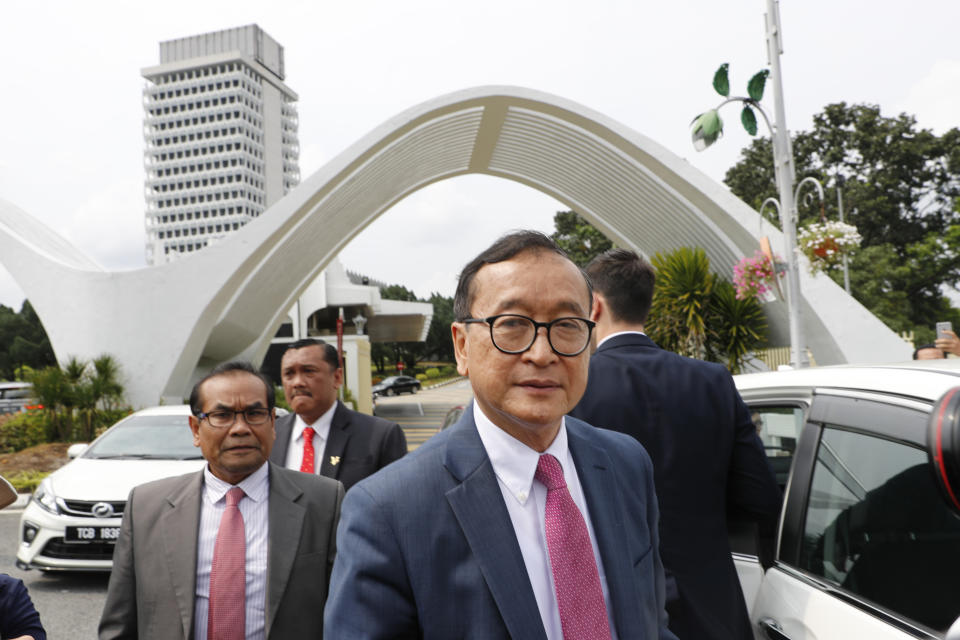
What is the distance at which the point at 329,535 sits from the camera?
2584mm

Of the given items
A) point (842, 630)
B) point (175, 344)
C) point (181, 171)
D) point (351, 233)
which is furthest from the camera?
point (181, 171)

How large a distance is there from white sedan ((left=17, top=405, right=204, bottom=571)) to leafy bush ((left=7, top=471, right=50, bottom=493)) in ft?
17.5

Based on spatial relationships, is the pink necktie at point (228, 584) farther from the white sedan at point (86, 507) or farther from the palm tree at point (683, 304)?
the palm tree at point (683, 304)

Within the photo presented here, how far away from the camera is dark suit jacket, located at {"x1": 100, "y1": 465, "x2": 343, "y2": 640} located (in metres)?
2.34

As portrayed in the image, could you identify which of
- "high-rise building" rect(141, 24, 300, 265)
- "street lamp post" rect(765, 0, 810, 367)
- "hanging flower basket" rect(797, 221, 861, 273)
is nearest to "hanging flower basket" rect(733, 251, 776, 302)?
"street lamp post" rect(765, 0, 810, 367)

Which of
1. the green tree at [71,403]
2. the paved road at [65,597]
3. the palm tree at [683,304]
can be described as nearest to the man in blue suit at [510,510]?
the paved road at [65,597]

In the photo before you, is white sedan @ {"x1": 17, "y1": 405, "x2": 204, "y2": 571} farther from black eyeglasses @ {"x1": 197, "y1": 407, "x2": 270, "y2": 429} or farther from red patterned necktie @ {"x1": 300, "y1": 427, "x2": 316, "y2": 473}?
black eyeglasses @ {"x1": 197, "y1": 407, "x2": 270, "y2": 429}

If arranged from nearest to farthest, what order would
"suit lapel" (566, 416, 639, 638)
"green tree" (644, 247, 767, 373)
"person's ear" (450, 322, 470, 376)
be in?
1. "suit lapel" (566, 416, 639, 638)
2. "person's ear" (450, 322, 470, 376)
3. "green tree" (644, 247, 767, 373)

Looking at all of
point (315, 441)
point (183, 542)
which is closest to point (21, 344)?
point (315, 441)

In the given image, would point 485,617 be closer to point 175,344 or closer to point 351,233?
point 175,344

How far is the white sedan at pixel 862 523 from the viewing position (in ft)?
5.52

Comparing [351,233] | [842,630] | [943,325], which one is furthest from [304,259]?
[842,630]

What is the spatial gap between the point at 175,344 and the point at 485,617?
23.4 m

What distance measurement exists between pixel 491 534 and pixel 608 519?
0.90 ft
